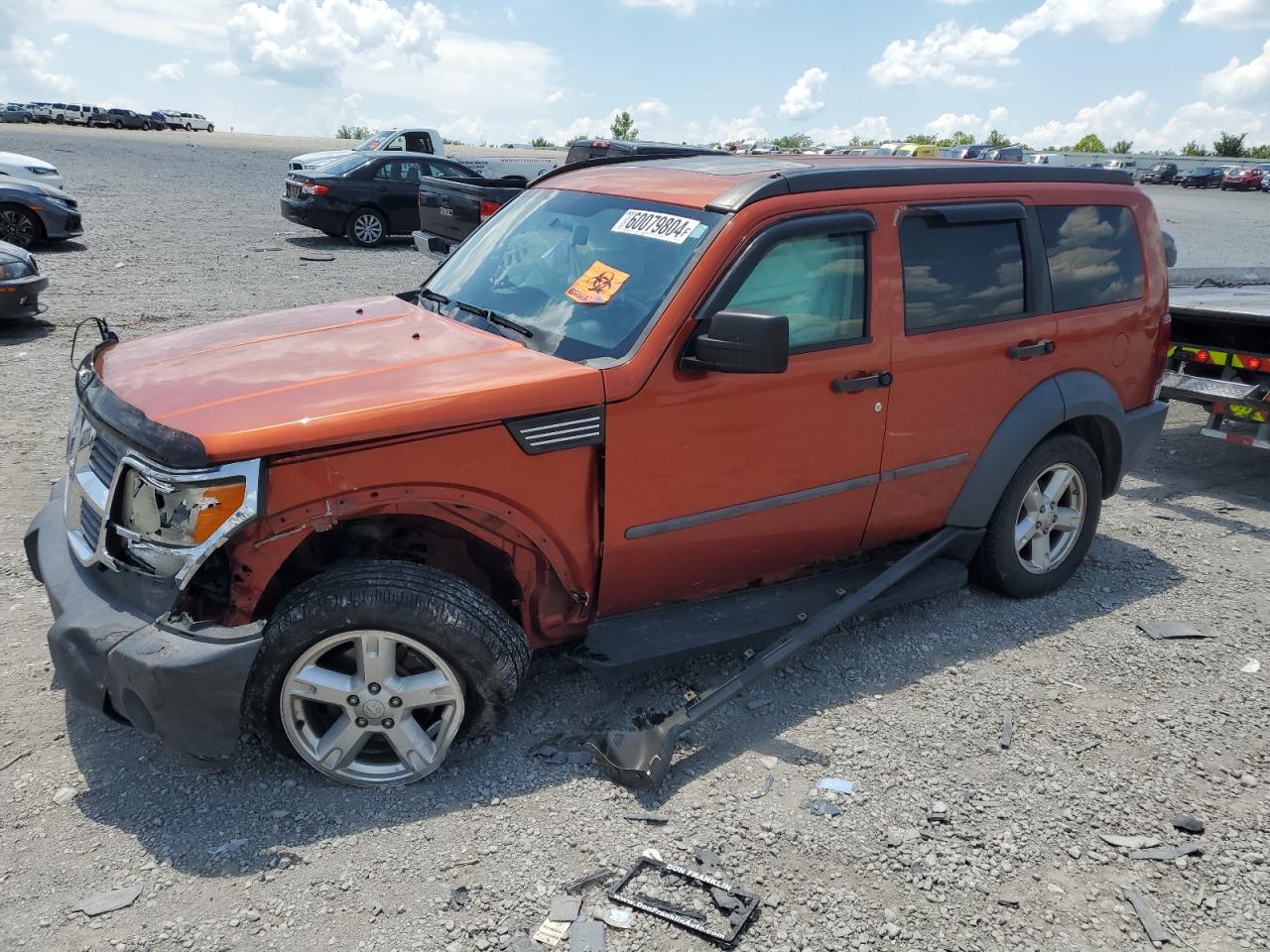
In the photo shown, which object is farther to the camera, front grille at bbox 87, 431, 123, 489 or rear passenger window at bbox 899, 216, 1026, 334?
rear passenger window at bbox 899, 216, 1026, 334

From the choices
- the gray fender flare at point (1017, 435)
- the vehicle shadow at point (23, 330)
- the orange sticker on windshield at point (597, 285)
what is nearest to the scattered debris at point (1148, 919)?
the gray fender flare at point (1017, 435)

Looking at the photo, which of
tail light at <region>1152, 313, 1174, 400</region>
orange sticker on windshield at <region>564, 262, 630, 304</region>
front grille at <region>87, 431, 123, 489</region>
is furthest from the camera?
tail light at <region>1152, 313, 1174, 400</region>

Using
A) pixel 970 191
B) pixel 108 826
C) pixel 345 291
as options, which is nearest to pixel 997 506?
pixel 970 191

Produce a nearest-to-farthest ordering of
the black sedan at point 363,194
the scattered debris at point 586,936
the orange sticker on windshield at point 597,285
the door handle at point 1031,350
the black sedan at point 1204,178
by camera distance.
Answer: the scattered debris at point 586,936 → the orange sticker on windshield at point 597,285 → the door handle at point 1031,350 → the black sedan at point 363,194 → the black sedan at point 1204,178

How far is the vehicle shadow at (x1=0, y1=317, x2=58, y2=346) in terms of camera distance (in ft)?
30.0

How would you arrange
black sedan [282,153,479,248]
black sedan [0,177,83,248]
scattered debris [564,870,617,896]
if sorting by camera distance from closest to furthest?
1. scattered debris [564,870,617,896]
2. black sedan [0,177,83,248]
3. black sedan [282,153,479,248]

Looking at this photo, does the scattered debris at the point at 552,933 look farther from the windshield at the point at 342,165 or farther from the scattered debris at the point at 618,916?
the windshield at the point at 342,165

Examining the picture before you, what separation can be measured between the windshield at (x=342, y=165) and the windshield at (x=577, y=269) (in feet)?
42.0

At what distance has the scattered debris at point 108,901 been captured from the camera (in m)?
2.81

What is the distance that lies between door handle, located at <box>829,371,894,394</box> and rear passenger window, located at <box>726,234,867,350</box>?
16 centimetres

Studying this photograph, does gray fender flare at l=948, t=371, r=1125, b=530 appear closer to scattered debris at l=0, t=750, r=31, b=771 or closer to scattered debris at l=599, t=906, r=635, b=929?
scattered debris at l=599, t=906, r=635, b=929

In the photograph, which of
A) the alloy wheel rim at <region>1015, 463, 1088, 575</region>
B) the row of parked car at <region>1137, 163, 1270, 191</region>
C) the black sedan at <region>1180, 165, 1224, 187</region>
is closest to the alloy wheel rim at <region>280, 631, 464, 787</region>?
the alloy wheel rim at <region>1015, 463, 1088, 575</region>

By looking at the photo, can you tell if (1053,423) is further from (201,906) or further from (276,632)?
(201,906)

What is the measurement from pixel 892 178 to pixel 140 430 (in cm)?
296
